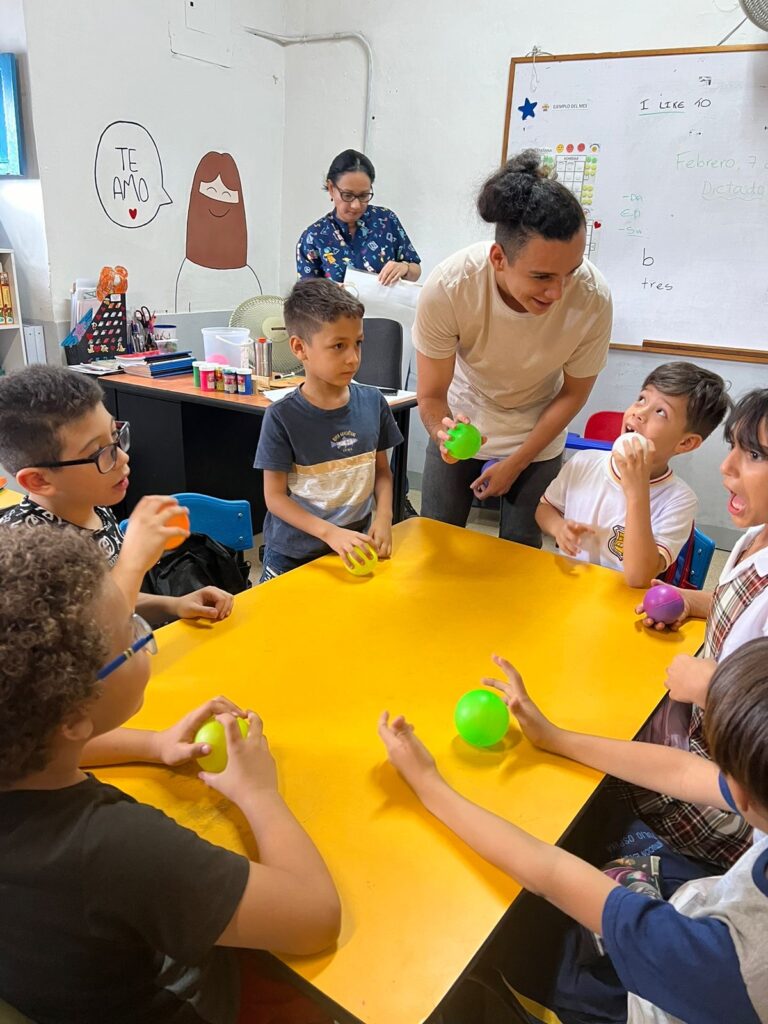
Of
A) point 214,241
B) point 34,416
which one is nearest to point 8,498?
point 34,416

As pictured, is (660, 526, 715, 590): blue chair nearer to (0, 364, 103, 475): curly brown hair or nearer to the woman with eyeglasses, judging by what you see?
(0, 364, 103, 475): curly brown hair

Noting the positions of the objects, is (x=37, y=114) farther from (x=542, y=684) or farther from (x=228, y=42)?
(x=542, y=684)

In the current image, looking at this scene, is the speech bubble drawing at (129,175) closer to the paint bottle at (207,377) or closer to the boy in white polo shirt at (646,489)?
the paint bottle at (207,377)

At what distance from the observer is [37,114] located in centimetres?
344

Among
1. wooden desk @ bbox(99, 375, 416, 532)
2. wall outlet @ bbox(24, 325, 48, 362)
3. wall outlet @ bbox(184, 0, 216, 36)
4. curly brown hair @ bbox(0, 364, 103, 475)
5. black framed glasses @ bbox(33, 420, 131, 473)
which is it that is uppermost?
wall outlet @ bbox(184, 0, 216, 36)

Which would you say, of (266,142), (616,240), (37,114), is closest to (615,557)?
(616,240)

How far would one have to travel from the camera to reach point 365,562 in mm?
1560

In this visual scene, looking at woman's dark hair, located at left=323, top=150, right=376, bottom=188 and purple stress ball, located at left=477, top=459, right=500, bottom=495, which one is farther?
woman's dark hair, located at left=323, top=150, right=376, bottom=188

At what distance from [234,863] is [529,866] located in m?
0.34

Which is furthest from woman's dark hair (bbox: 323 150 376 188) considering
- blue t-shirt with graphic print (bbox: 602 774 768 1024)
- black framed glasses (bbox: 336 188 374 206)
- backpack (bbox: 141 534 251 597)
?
blue t-shirt with graphic print (bbox: 602 774 768 1024)

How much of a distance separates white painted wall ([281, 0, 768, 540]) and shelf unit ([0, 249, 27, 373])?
202 centimetres

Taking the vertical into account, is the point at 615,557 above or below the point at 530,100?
below

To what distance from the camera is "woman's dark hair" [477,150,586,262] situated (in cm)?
158

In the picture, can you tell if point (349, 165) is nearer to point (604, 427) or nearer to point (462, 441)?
point (604, 427)
